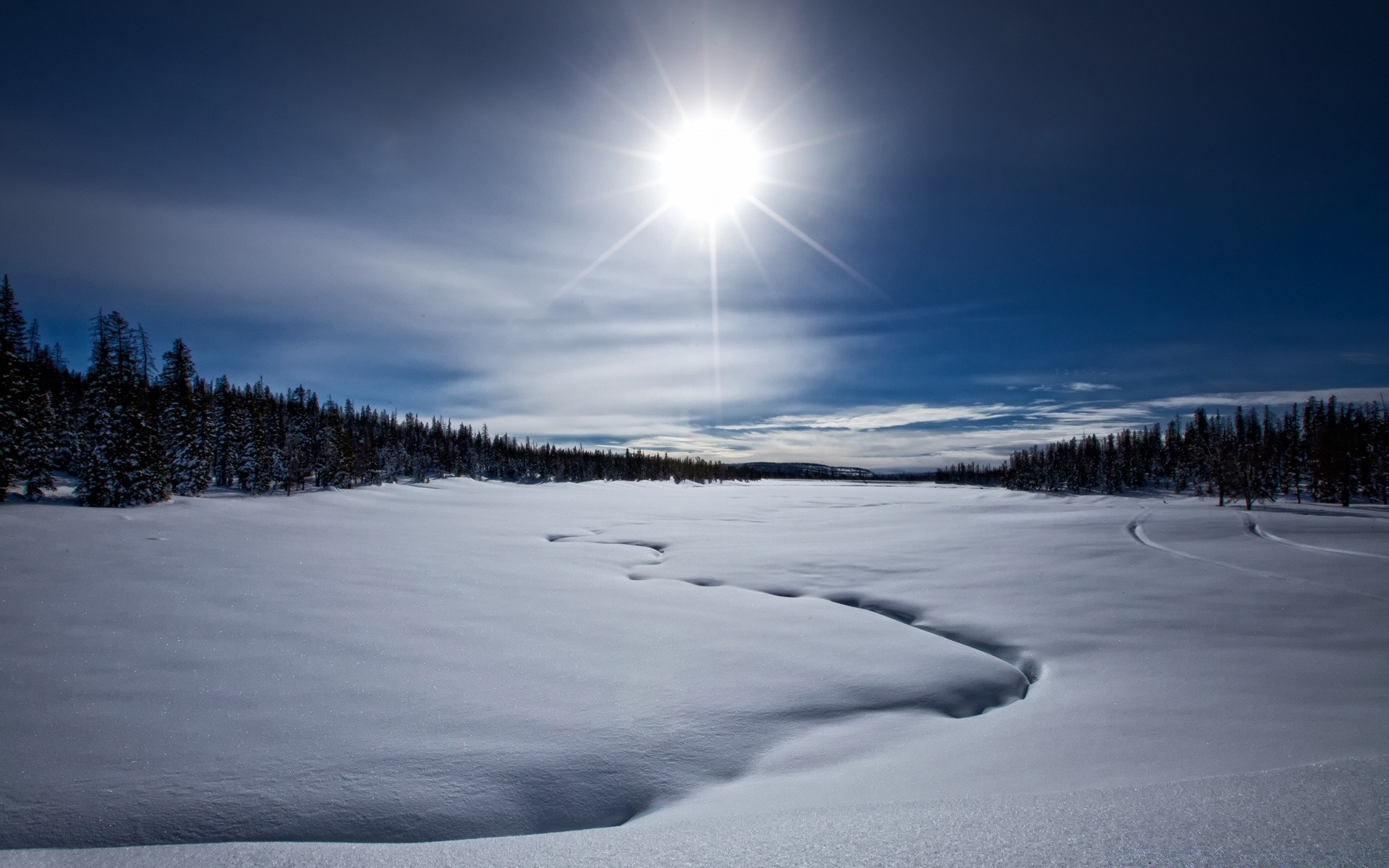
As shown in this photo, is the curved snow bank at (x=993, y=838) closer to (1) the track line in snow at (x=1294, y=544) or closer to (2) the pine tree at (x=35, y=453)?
(1) the track line in snow at (x=1294, y=544)

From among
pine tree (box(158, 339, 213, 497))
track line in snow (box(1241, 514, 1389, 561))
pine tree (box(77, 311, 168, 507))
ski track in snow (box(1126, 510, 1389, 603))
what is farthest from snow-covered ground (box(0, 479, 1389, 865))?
pine tree (box(158, 339, 213, 497))

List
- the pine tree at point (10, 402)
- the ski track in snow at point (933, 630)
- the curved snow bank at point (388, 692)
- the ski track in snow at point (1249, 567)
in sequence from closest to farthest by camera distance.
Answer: the curved snow bank at point (388, 692), the ski track in snow at point (933, 630), the ski track in snow at point (1249, 567), the pine tree at point (10, 402)

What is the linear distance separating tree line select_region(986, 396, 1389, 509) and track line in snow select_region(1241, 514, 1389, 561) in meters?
24.0

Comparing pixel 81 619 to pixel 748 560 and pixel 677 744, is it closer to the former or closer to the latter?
pixel 677 744

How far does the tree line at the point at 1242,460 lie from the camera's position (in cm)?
4359

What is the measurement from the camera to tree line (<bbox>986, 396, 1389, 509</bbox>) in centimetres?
4359

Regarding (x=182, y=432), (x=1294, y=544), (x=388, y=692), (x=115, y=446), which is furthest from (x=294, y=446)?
(x=1294, y=544)

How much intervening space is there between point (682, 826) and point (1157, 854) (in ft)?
7.46

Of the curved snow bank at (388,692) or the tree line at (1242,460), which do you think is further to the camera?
the tree line at (1242,460)

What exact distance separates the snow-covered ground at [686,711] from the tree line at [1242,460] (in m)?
40.1

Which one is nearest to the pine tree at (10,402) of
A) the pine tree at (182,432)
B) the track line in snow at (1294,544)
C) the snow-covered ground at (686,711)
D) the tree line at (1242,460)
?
the pine tree at (182,432)

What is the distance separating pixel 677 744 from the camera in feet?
15.0

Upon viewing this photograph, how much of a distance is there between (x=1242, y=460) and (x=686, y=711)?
5345cm

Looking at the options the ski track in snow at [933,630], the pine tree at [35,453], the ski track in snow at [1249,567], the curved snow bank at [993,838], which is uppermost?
the pine tree at [35,453]
